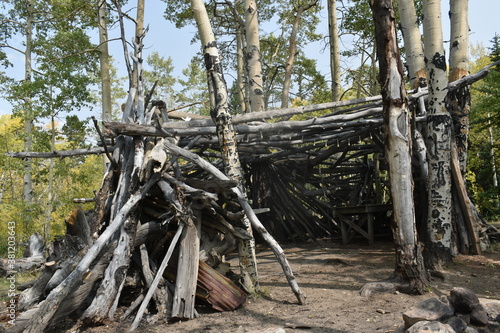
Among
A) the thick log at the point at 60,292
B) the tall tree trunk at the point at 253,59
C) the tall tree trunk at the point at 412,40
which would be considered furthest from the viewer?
the tall tree trunk at the point at 253,59

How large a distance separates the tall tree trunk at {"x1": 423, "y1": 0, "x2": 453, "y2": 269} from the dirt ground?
0.41 m

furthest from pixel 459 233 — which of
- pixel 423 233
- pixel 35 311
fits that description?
pixel 35 311

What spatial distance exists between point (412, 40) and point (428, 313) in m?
5.76

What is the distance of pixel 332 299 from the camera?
5227mm

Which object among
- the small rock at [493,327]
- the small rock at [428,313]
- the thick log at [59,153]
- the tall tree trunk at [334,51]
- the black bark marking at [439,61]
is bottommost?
the small rock at [493,327]

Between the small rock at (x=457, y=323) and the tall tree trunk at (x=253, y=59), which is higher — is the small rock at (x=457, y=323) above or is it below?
below

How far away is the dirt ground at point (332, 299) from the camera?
14.2ft

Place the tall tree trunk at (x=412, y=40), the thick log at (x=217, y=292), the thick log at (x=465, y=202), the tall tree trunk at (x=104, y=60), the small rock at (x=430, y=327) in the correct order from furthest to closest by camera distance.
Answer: the tall tree trunk at (x=104, y=60), the tall tree trunk at (x=412, y=40), the thick log at (x=465, y=202), the thick log at (x=217, y=292), the small rock at (x=430, y=327)

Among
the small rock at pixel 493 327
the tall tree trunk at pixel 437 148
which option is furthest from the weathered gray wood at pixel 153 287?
the tall tree trunk at pixel 437 148

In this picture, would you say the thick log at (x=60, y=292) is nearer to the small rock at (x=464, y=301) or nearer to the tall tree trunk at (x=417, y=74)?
the small rock at (x=464, y=301)

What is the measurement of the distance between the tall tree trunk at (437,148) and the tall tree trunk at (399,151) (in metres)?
1.34

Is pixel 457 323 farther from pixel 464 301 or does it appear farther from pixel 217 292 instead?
pixel 217 292

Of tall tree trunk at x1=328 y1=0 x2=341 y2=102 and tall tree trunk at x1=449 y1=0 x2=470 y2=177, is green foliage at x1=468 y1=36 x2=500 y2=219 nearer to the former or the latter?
→ tall tree trunk at x1=449 y1=0 x2=470 y2=177

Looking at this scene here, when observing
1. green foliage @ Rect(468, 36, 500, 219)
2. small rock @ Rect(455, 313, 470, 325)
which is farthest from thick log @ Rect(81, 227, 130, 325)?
green foliage @ Rect(468, 36, 500, 219)
